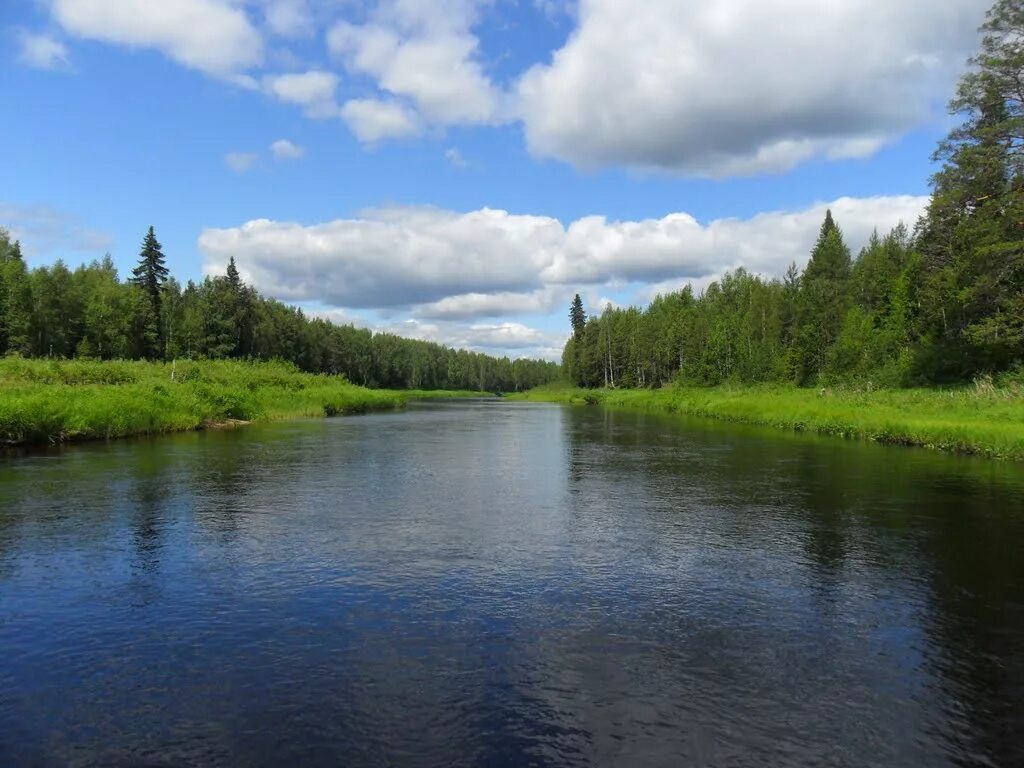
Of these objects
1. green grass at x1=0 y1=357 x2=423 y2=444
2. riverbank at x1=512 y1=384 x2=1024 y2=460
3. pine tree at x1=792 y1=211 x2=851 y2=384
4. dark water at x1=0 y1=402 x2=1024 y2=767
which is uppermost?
pine tree at x1=792 y1=211 x2=851 y2=384

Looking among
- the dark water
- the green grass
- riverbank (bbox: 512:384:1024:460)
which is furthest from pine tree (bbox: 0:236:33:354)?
riverbank (bbox: 512:384:1024:460)

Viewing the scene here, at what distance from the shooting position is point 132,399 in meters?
40.3

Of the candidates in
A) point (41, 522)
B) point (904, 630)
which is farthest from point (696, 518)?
point (41, 522)

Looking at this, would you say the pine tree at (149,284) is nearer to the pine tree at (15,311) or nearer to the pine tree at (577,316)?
the pine tree at (15,311)

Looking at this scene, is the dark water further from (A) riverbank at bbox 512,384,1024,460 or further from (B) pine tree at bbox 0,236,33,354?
(B) pine tree at bbox 0,236,33,354

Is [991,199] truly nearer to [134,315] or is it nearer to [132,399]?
[132,399]

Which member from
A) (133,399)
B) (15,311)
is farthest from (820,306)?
(15,311)

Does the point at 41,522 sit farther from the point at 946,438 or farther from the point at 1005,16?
the point at 1005,16

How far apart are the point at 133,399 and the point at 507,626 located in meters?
38.1

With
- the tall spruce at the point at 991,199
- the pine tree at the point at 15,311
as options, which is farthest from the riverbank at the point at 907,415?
the pine tree at the point at 15,311

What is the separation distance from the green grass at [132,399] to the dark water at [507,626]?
11.8 m

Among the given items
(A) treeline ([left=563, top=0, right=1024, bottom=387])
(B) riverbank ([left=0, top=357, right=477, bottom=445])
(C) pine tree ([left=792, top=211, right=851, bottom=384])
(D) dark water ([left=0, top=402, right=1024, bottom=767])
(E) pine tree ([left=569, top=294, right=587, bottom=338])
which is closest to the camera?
(D) dark water ([left=0, top=402, right=1024, bottom=767])

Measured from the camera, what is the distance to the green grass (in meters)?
32.7

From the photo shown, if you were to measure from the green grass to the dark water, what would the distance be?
11781 millimetres
